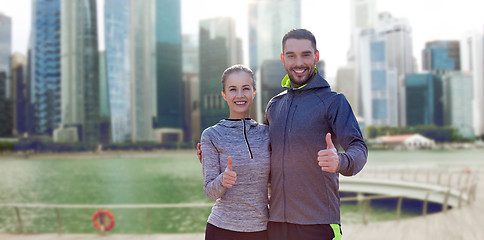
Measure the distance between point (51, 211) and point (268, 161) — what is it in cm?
2533

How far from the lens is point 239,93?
2.49 meters

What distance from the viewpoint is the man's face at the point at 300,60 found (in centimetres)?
242

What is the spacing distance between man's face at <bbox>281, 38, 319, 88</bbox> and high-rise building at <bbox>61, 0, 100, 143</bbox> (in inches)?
4376

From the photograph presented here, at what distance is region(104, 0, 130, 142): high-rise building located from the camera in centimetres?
11122

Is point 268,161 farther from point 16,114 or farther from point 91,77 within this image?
point 16,114

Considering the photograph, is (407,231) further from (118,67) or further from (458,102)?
(458,102)

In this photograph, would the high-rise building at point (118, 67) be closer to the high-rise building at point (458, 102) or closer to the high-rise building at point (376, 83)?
the high-rise building at point (376, 83)

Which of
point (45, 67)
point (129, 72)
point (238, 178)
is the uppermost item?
point (45, 67)

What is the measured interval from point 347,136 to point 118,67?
119 m

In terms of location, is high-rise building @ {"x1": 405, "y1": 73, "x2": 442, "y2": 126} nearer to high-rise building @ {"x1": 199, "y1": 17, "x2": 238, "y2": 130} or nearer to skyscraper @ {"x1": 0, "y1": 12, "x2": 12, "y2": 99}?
high-rise building @ {"x1": 199, "y1": 17, "x2": 238, "y2": 130}

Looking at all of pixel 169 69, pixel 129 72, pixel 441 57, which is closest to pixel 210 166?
pixel 129 72

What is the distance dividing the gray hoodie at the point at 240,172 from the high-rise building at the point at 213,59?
11196 cm

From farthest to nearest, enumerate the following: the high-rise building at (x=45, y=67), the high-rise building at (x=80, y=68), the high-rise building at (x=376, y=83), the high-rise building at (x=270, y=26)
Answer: the high-rise building at (x=376, y=83) → the high-rise building at (x=270, y=26) → the high-rise building at (x=45, y=67) → the high-rise building at (x=80, y=68)

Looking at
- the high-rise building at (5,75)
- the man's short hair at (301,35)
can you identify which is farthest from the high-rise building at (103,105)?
the man's short hair at (301,35)
